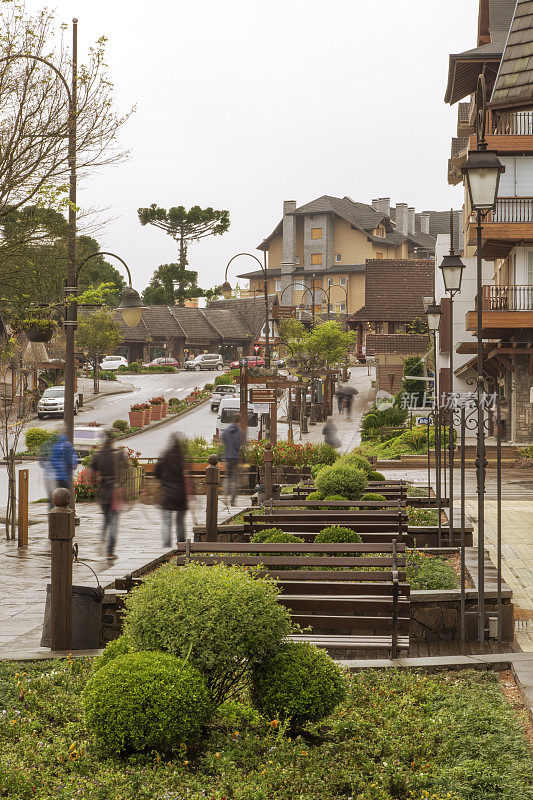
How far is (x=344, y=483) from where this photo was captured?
15.0m

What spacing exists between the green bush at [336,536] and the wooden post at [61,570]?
3886 millimetres

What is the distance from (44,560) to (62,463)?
1861mm

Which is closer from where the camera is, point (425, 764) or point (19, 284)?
point (425, 764)

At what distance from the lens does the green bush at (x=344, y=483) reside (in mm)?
15039

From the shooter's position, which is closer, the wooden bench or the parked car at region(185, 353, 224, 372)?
the wooden bench

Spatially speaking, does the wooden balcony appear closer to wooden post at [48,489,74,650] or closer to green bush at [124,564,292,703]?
wooden post at [48,489,74,650]

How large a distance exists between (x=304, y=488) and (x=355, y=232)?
8556cm

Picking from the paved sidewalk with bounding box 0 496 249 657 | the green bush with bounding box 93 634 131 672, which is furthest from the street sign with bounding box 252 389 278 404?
the green bush with bounding box 93 634 131 672

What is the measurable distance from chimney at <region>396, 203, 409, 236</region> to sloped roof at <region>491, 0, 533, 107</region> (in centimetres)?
7507

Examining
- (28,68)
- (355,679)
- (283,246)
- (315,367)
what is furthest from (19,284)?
(283,246)

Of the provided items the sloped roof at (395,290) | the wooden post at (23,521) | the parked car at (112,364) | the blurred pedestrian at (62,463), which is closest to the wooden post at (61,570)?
the blurred pedestrian at (62,463)

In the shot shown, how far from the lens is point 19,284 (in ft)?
51.7

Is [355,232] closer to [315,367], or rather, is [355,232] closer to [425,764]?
[315,367]

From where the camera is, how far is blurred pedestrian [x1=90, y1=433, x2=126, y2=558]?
14445 millimetres
